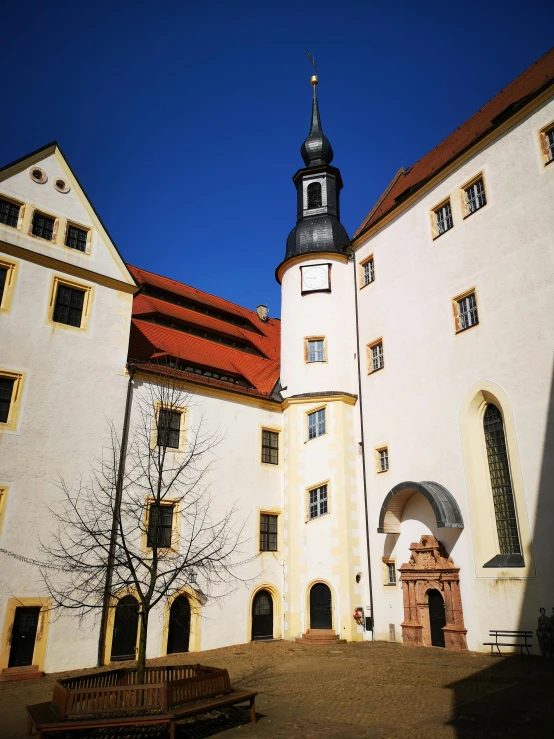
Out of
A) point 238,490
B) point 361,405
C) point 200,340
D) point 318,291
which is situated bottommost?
point 238,490

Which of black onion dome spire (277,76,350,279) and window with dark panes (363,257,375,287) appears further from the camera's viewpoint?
black onion dome spire (277,76,350,279)

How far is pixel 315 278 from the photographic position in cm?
2383

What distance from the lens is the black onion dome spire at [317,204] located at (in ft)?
80.3

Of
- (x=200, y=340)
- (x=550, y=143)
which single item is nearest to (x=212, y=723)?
(x=550, y=143)

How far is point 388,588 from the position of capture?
18.5m

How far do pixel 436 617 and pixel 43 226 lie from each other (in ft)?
56.1

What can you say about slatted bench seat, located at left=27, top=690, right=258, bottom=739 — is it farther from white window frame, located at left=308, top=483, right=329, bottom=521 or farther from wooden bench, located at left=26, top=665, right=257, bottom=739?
white window frame, located at left=308, top=483, right=329, bottom=521

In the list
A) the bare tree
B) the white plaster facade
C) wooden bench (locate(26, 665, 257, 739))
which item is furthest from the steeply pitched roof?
wooden bench (locate(26, 665, 257, 739))

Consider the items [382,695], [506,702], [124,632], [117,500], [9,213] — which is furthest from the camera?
[9,213]

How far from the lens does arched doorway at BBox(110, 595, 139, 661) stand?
1627 cm

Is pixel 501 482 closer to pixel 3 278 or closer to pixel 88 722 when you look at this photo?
pixel 88 722

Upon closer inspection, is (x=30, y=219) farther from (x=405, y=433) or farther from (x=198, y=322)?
(x=405, y=433)

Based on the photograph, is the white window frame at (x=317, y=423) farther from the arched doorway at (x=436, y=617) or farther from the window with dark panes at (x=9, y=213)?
the window with dark panes at (x=9, y=213)

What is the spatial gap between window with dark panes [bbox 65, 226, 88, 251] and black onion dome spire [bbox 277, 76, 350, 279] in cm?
893
